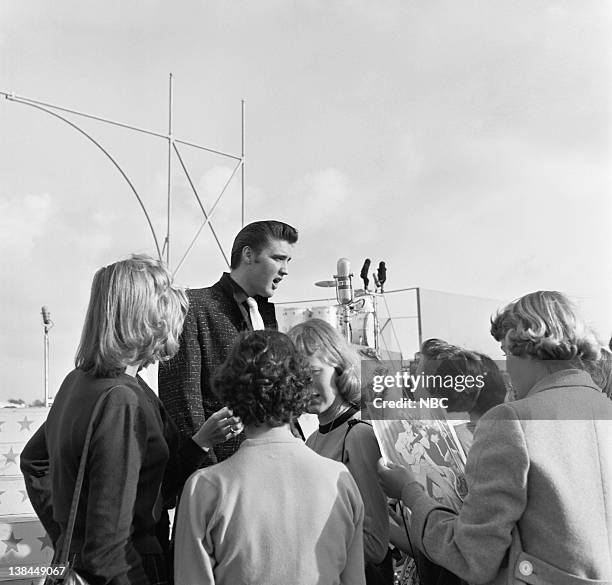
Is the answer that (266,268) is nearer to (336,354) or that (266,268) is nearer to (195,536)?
(336,354)

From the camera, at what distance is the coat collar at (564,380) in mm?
1644

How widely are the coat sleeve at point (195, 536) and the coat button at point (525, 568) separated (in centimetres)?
62

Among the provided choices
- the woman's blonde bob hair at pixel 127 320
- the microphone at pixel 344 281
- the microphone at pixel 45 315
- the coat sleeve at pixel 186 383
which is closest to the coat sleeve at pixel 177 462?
the woman's blonde bob hair at pixel 127 320

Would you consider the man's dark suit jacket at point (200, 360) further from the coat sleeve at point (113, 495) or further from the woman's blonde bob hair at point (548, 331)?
the woman's blonde bob hair at point (548, 331)

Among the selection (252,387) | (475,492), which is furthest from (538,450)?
(252,387)

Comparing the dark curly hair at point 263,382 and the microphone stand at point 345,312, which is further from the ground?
the microphone stand at point 345,312

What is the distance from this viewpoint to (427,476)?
185 cm

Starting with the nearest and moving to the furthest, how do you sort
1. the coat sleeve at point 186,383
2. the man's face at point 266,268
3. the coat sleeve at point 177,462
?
the coat sleeve at point 177,462 → the coat sleeve at point 186,383 → the man's face at point 266,268

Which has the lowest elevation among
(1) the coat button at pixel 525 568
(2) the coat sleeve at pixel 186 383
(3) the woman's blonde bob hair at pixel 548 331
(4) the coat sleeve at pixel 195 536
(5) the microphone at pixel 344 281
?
(1) the coat button at pixel 525 568

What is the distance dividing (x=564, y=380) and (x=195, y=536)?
0.84 meters

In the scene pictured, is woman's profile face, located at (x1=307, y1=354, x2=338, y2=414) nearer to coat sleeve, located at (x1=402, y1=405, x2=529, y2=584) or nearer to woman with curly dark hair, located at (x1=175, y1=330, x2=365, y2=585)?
woman with curly dark hair, located at (x1=175, y1=330, x2=365, y2=585)

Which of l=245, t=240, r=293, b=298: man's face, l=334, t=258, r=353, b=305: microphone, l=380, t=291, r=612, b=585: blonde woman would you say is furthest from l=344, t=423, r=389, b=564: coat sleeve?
l=334, t=258, r=353, b=305: microphone

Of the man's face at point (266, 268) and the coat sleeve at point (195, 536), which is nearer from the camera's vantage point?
the coat sleeve at point (195, 536)

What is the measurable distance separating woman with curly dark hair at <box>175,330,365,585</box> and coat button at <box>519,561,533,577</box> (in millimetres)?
340
